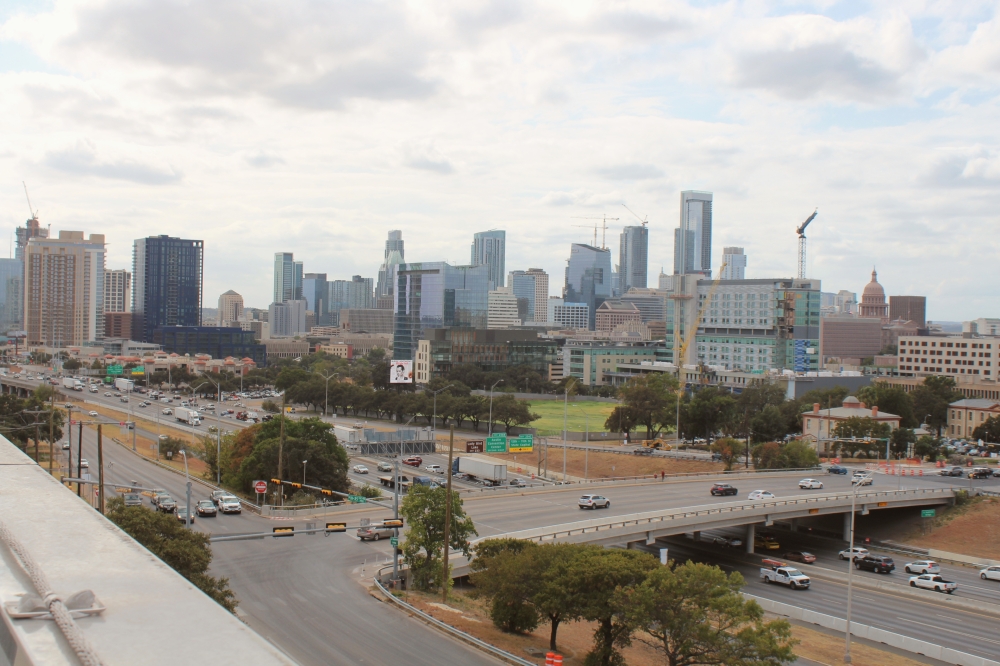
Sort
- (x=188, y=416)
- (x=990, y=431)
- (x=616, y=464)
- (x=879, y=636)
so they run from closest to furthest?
(x=879, y=636), (x=616, y=464), (x=990, y=431), (x=188, y=416)

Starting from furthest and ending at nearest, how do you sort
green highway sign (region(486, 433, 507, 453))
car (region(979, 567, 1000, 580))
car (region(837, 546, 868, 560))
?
green highway sign (region(486, 433, 507, 453)), car (region(837, 546, 868, 560)), car (region(979, 567, 1000, 580))

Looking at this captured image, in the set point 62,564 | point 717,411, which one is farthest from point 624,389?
point 62,564

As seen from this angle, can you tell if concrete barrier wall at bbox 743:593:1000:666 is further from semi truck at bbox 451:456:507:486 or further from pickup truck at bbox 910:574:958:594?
semi truck at bbox 451:456:507:486

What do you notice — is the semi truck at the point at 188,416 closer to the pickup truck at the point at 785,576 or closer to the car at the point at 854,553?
the pickup truck at the point at 785,576

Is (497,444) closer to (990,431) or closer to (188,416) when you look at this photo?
(188,416)

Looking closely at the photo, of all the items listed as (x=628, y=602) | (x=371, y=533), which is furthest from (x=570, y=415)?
(x=628, y=602)

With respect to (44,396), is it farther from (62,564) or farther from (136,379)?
(62,564)

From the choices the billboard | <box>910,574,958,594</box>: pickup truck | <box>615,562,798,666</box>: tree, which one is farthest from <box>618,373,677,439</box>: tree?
<box>615,562,798,666</box>: tree
